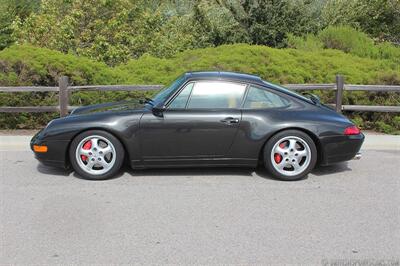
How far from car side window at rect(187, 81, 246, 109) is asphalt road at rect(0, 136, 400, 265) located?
0.90 metres

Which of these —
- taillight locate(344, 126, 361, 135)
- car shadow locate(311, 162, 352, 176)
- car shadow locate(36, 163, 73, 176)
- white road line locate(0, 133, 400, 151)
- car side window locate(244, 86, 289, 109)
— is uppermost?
car side window locate(244, 86, 289, 109)

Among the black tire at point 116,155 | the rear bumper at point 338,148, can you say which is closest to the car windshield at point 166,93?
the black tire at point 116,155

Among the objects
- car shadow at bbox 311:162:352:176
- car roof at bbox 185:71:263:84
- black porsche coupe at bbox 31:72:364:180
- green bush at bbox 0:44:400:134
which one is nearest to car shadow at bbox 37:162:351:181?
car shadow at bbox 311:162:352:176

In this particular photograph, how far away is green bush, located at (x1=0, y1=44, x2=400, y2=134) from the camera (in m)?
9.86

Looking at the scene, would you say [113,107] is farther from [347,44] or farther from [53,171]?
[347,44]

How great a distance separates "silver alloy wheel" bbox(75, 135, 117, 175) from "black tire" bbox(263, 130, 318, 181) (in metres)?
1.82

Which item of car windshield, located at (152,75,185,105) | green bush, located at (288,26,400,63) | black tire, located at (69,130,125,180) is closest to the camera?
black tire, located at (69,130,125,180)

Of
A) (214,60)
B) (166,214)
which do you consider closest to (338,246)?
(166,214)

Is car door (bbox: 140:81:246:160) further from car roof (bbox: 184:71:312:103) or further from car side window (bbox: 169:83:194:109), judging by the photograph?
car roof (bbox: 184:71:312:103)

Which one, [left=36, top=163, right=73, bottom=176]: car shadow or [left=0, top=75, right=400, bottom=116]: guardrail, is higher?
[left=0, top=75, right=400, bottom=116]: guardrail

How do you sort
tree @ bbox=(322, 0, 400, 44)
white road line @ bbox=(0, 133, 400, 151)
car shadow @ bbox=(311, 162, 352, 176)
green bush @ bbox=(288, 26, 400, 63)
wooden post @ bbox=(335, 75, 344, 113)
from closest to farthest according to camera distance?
car shadow @ bbox=(311, 162, 352, 176) → white road line @ bbox=(0, 133, 400, 151) → wooden post @ bbox=(335, 75, 344, 113) → green bush @ bbox=(288, 26, 400, 63) → tree @ bbox=(322, 0, 400, 44)

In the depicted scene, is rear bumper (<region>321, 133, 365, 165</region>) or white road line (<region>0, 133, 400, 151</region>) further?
white road line (<region>0, 133, 400, 151</region>)

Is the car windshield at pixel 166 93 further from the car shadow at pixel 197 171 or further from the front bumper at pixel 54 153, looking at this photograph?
the front bumper at pixel 54 153

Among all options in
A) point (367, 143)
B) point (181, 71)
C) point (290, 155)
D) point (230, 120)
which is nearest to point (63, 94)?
point (181, 71)
